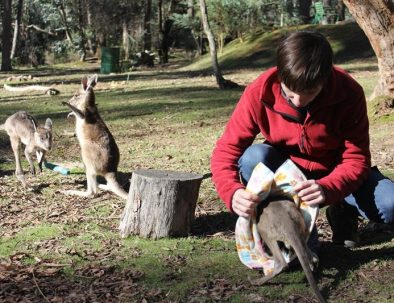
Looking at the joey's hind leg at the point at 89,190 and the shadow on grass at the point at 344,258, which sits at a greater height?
the shadow on grass at the point at 344,258

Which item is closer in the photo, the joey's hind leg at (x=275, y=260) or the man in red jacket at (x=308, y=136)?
the man in red jacket at (x=308, y=136)

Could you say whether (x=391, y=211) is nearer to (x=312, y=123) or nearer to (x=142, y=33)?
(x=312, y=123)

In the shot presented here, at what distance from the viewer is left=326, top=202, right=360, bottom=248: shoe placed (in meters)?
3.70

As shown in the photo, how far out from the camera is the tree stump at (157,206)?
409 cm

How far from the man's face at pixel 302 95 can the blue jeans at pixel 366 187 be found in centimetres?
44

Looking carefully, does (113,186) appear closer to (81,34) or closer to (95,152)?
(95,152)

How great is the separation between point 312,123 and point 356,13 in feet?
15.5

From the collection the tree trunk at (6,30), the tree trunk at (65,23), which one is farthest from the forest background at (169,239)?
the tree trunk at (65,23)

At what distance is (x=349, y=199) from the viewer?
3564mm

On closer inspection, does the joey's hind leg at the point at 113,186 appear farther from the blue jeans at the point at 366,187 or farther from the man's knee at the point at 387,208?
the man's knee at the point at 387,208

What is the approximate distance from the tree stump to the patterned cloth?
2.99ft

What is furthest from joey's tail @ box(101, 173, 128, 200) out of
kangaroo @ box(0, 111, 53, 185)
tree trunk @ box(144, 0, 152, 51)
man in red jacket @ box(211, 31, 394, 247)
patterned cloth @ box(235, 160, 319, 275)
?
tree trunk @ box(144, 0, 152, 51)

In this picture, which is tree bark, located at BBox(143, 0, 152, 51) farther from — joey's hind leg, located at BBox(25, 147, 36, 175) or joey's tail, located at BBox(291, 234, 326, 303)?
joey's tail, located at BBox(291, 234, 326, 303)

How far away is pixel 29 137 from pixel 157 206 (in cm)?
265
